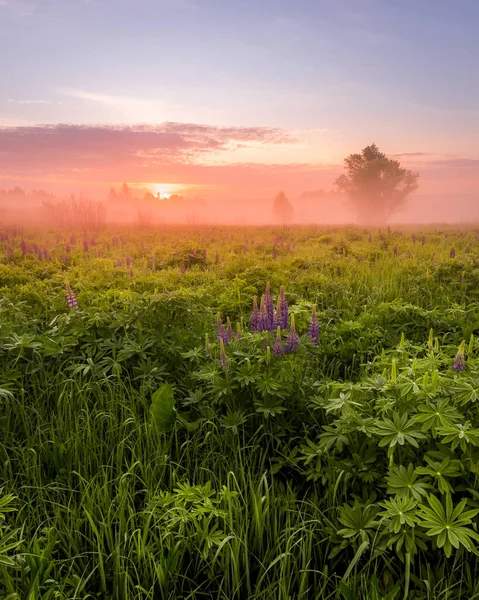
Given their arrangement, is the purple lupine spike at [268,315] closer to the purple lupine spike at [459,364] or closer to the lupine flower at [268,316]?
the lupine flower at [268,316]

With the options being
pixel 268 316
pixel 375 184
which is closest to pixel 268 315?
pixel 268 316

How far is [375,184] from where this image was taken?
4038 cm

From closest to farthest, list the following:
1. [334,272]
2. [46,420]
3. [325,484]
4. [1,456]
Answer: [325,484] → [1,456] → [46,420] → [334,272]

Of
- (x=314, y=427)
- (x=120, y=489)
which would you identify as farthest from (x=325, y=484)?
(x=120, y=489)

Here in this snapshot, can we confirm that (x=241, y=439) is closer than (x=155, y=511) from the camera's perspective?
No

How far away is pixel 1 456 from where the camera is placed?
276 centimetres

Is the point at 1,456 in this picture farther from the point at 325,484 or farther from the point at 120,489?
the point at 325,484

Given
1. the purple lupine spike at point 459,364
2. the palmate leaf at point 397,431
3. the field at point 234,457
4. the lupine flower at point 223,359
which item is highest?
the purple lupine spike at point 459,364

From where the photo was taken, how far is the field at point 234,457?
6.18 ft

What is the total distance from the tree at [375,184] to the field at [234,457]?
37.5 m

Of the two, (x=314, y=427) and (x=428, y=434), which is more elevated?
(x=428, y=434)

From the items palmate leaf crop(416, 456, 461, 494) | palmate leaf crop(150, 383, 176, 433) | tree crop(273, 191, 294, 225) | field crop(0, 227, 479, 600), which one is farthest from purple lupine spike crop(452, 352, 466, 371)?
tree crop(273, 191, 294, 225)

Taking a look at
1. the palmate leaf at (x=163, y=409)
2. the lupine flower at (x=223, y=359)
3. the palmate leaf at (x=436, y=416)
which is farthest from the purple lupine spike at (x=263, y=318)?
the palmate leaf at (x=436, y=416)

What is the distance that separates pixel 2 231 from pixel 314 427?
11903 mm
